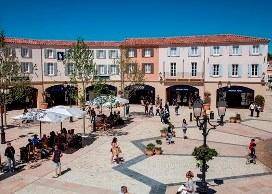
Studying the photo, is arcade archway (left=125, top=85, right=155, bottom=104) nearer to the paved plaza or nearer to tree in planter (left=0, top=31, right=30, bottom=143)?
the paved plaza

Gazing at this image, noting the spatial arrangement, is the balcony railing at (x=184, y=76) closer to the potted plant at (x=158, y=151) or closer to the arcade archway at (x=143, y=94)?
the arcade archway at (x=143, y=94)

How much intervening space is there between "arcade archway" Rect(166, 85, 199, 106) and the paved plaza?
18.2 meters

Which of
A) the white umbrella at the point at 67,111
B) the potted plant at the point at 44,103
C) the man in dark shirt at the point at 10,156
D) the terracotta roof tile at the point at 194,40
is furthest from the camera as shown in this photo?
the potted plant at the point at 44,103

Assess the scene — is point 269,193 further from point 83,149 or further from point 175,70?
point 175,70

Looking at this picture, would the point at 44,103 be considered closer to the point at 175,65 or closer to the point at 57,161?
the point at 175,65

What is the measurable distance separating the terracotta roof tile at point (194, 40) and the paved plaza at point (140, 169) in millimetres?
17362

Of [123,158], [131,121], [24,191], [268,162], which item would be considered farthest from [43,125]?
[268,162]

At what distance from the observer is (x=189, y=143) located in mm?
24359

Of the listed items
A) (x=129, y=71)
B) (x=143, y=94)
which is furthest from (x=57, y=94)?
(x=143, y=94)

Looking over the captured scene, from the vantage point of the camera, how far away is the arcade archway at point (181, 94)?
150 ft

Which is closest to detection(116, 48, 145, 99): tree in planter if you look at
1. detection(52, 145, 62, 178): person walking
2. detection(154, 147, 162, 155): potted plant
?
detection(154, 147, 162, 155): potted plant

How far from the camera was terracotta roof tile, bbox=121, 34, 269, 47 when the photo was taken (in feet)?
137

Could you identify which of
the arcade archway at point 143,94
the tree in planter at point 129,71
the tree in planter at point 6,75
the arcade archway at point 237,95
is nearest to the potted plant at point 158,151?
the tree in planter at point 6,75

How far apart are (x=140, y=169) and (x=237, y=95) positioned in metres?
30.3
